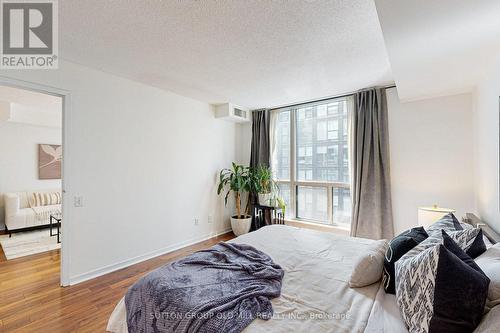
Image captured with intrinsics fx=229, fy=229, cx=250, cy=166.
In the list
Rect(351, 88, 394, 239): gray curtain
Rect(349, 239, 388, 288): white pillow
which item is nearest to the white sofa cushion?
Rect(349, 239, 388, 288): white pillow

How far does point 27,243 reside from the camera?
3.95 meters

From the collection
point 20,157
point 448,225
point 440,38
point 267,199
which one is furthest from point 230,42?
point 20,157

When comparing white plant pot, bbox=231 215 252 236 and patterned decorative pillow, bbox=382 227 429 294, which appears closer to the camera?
patterned decorative pillow, bbox=382 227 429 294

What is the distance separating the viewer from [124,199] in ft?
10.2

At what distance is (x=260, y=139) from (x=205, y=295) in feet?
11.9

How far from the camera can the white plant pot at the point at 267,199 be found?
438 centimetres

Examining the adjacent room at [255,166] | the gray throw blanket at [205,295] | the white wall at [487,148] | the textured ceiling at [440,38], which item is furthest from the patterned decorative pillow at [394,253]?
the textured ceiling at [440,38]

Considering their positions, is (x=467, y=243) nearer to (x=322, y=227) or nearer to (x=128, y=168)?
(x=322, y=227)

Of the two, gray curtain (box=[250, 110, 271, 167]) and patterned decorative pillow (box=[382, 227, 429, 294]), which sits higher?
gray curtain (box=[250, 110, 271, 167])

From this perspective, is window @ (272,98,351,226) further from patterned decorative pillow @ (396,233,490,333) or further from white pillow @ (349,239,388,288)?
patterned decorative pillow @ (396,233,490,333)

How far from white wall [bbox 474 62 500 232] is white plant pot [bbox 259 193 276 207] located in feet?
9.20

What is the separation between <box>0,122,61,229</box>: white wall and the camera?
4.83m

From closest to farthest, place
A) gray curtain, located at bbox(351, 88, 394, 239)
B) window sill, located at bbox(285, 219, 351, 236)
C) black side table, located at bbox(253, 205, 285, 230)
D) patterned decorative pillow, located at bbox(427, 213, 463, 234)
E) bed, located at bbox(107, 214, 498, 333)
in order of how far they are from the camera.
Answer: bed, located at bbox(107, 214, 498, 333), patterned decorative pillow, located at bbox(427, 213, 463, 234), gray curtain, located at bbox(351, 88, 394, 239), window sill, located at bbox(285, 219, 351, 236), black side table, located at bbox(253, 205, 285, 230)

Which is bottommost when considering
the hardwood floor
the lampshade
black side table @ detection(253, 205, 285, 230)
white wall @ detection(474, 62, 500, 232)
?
the hardwood floor
